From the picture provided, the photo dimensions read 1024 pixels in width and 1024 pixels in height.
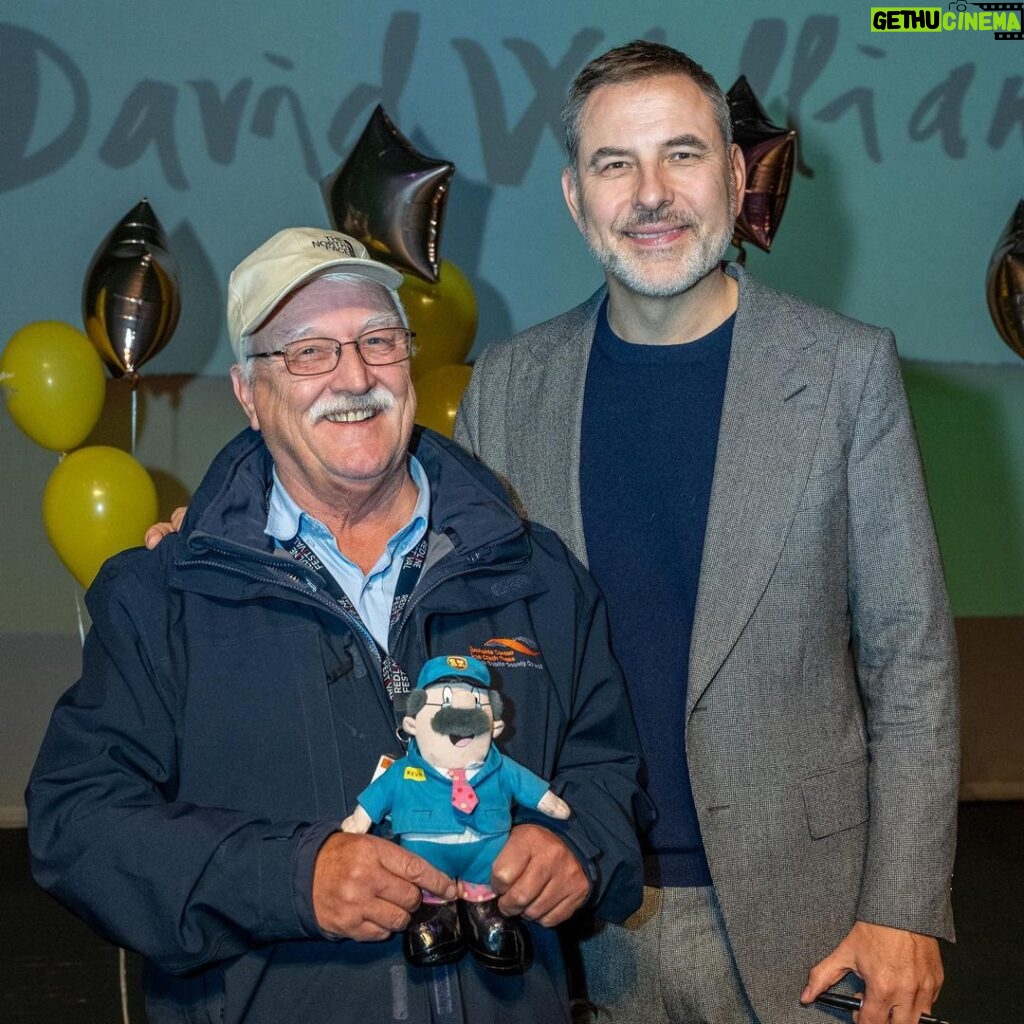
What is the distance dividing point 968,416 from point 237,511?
13.4 ft

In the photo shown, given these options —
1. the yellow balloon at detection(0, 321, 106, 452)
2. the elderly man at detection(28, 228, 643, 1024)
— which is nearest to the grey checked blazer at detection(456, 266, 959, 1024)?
the elderly man at detection(28, 228, 643, 1024)

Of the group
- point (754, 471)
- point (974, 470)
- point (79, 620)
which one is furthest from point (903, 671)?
point (79, 620)

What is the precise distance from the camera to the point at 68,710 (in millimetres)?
1622

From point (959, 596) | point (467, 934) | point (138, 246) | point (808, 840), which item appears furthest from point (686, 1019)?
point (959, 596)

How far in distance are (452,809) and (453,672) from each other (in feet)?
0.49

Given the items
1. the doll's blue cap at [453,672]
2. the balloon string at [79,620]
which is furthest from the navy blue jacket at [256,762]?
the balloon string at [79,620]

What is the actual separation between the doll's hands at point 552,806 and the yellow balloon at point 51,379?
9.00 ft

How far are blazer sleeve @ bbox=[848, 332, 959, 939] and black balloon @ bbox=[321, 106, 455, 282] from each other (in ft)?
6.41

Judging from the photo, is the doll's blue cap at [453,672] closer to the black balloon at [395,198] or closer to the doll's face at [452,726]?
the doll's face at [452,726]

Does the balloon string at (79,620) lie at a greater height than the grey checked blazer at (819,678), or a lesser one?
lesser

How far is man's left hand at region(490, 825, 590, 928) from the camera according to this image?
1.50 meters

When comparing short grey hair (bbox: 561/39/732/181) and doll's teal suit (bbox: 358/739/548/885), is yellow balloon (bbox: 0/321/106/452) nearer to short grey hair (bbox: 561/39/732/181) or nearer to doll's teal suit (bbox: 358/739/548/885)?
short grey hair (bbox: 561/39/732/181)

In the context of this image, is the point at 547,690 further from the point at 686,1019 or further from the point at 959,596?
the point at 959,596

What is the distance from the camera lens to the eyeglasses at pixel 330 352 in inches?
69.7
